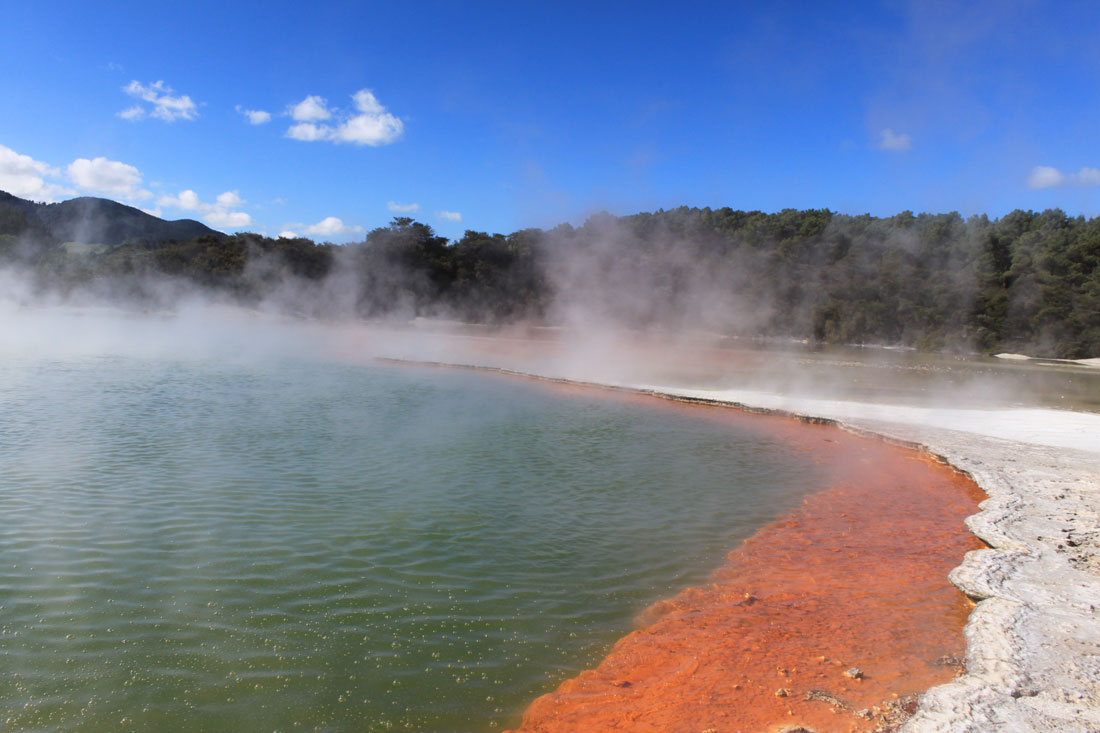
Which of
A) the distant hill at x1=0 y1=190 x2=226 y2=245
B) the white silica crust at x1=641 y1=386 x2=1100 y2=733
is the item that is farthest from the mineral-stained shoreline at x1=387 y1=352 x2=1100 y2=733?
the distant hill at x1=0 y1=190 x2=226 y2=245

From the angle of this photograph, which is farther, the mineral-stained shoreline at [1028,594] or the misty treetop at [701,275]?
the misty treetop at [701,275]

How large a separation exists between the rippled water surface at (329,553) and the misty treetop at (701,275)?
47.2ft

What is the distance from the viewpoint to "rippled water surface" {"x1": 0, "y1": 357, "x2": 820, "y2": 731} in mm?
2768

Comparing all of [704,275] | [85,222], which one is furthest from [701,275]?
[85,222]

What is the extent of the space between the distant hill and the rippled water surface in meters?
40.8

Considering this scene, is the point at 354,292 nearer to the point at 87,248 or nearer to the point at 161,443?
the point at 87,248

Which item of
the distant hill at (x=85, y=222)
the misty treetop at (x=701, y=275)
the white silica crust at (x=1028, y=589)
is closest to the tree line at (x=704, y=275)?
the misty treetop at (x=701, y=275)

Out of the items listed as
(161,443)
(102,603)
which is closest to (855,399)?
(161,443)

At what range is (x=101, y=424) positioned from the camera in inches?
293

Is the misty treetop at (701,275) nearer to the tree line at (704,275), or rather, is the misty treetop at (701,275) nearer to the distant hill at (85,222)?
the tree line at (704,275)

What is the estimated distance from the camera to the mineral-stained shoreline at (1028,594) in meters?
2.52

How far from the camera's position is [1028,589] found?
3.78 meters

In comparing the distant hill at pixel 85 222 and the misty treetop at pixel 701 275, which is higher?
the distant hill at pixel 85 222

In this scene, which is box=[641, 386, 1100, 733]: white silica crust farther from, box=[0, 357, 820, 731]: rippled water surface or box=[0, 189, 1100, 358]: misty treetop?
box=[0, 189, 1100, 358]: misty treetop
